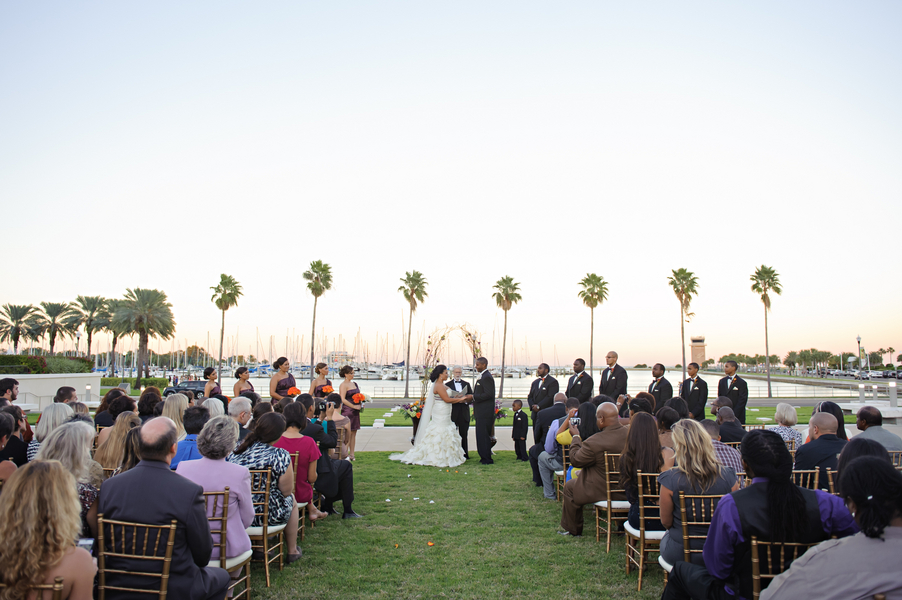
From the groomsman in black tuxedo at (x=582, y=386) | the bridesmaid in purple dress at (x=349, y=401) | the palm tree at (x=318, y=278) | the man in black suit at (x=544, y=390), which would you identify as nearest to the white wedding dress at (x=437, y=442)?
the bridesmaid in purple dress at (x=349, y=401)

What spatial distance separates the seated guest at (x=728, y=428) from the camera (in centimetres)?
725

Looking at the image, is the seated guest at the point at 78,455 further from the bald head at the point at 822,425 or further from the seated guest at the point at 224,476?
the bald head at the point at 822,425

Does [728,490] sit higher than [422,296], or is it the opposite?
[422,296]

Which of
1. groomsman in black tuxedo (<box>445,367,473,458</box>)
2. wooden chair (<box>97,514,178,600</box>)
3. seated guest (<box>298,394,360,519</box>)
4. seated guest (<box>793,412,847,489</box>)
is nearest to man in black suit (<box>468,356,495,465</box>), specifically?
groomsman in black tuxedo (<box>445,367,473,458</box>)

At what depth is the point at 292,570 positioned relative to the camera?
543 cm

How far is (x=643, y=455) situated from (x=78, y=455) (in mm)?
4704

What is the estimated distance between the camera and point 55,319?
54312 mm

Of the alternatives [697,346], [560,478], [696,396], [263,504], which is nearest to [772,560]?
[263,504]

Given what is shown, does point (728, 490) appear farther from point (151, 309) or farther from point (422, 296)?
point (151, 309)

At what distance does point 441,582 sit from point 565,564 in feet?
4.53

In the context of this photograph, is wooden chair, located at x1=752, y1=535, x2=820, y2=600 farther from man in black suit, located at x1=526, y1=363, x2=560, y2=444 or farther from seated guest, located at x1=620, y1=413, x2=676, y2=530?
man in black suit, located at x1=526, y1=363, x2=560, y2=444

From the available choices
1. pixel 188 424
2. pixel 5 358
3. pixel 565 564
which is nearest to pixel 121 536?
pixel 188 424

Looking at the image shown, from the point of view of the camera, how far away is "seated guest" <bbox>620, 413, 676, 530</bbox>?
204 inches

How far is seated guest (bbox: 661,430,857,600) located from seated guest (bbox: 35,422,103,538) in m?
4.05
